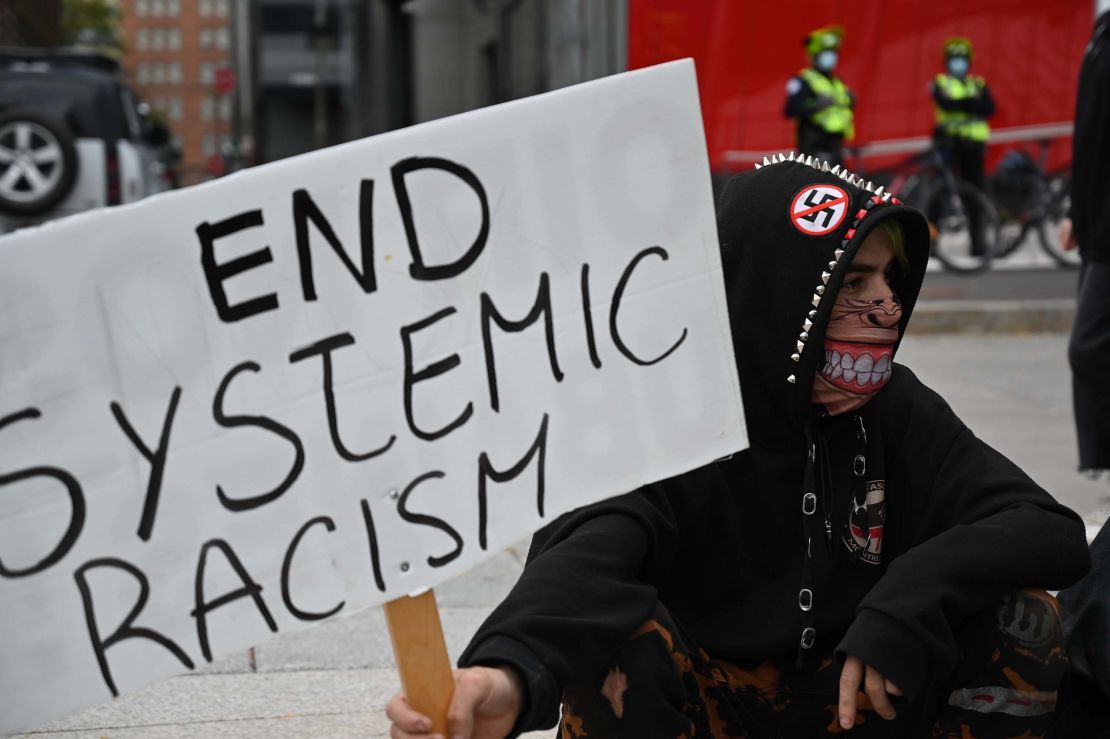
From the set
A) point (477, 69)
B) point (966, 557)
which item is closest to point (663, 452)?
point (966, 557)

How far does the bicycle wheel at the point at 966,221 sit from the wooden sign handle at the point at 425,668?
1023 cm

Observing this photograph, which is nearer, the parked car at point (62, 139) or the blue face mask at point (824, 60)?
the parked car at point (62, 139)

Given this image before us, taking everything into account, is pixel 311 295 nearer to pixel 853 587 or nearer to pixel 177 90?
pixel 853 587

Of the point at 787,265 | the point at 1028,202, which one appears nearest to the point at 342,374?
the point at 787,265

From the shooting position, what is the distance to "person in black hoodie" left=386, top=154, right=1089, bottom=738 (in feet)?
6.47

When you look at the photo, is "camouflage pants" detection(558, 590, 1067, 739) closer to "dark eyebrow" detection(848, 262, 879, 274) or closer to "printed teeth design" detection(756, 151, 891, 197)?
"dark eyebrow" detection(848, 262, 879, 274)

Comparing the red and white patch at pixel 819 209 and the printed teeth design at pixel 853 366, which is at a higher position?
the red and white patch at pixel 819 209

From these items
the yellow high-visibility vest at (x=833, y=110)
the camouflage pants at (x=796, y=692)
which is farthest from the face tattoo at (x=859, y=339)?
the yellow high-visibility vest at (x=833, y=110)

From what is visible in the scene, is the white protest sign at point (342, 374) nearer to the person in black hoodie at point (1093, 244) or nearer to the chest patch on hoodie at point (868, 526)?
the chest patch on hoodie at point (868, 526)

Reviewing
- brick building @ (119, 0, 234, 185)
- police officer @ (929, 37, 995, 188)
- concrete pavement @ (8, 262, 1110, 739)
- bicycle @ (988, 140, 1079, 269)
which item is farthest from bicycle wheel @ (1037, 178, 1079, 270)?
brick building @ (119, 0, 234, 185)

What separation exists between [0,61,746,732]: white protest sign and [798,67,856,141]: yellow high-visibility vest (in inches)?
386

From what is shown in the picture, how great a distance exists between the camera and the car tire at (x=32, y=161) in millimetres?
10703

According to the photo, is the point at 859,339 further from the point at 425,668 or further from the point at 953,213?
the point at 953,213

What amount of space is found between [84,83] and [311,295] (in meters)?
10.6
